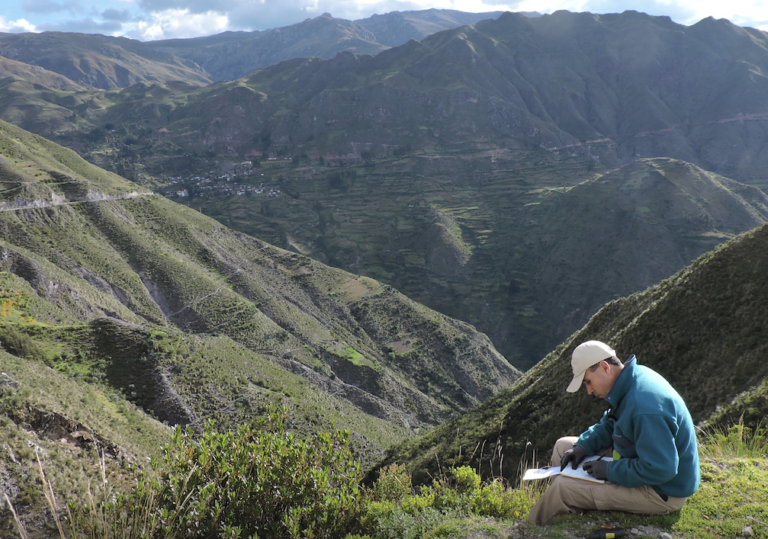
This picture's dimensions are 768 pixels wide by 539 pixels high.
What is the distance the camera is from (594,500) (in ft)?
20.9

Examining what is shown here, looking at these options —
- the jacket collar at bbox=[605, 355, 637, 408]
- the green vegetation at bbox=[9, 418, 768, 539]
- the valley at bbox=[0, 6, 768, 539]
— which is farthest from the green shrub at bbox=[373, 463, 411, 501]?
the jacket collar at bbox=[605, 355, 637, 408]

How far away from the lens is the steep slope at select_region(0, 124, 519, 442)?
52.0m

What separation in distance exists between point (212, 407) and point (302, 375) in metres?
19.4

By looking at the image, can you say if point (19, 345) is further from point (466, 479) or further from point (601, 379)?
point (601, 379)

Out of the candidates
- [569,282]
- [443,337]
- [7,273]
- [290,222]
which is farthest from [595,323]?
[290,222]

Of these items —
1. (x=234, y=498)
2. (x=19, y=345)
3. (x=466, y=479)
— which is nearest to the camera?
(x=234, y=498)

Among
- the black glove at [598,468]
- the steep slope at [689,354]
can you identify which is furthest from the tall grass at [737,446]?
the steep slope at [689,354]

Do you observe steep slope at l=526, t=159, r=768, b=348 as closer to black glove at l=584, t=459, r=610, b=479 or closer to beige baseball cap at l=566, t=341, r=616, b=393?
black glove at l=584, t=459, r=610, b=479

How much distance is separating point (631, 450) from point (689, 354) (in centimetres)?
1535

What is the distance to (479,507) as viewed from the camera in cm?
726

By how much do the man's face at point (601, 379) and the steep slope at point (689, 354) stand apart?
8889 millimetres

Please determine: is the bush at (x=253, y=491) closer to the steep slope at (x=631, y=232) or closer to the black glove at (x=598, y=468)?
the black glove at (x=598, y=468)

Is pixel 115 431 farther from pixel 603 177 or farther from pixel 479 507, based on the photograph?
pixel 603 177

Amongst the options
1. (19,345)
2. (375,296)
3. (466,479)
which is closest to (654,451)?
(466,479)
